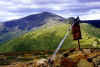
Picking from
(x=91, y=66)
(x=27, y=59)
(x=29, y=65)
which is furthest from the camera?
(x=27, y=59)

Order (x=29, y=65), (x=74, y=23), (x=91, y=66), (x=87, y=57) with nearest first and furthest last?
(x=74, y=23) → (x=91, y=66) → (x=87, y=57) → (x=29, y=65)

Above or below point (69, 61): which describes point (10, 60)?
below

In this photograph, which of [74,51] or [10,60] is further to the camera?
[10,60]

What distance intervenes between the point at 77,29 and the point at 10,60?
24.5 feet

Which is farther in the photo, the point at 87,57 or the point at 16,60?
the point at 16,60

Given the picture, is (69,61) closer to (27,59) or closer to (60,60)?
(60,60)

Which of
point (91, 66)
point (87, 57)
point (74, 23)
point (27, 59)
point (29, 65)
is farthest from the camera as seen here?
point (27, 59)

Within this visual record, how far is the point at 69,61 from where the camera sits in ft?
32.1

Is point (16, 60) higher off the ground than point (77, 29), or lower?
lower

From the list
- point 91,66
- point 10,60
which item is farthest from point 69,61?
point 10,60

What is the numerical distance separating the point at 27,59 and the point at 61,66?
4674 mm

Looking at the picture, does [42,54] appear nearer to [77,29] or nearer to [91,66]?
[91,66]

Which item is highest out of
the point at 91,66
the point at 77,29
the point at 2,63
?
the point at 77,29

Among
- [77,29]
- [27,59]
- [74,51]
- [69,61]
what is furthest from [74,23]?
[27,59]
